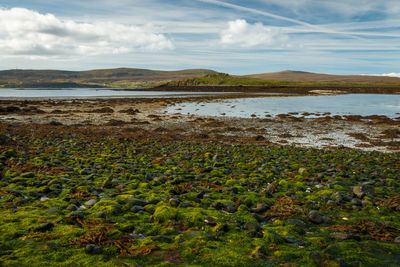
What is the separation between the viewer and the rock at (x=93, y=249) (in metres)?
4.61

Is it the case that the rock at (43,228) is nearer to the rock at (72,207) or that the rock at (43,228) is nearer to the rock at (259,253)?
the rock at (72,207)

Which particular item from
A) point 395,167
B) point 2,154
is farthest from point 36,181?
point 395,167

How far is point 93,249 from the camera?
182 inches

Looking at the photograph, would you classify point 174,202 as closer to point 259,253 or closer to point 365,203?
point 259,253

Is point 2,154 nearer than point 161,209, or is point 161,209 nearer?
point 161,209

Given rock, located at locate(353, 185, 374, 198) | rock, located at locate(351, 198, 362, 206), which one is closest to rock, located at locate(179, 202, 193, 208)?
rock, located at locate(351, 198, 362, 206)

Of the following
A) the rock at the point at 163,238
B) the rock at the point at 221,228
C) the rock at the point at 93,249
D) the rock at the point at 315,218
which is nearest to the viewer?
the rock at the point at 93,249

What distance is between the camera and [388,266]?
4590mm

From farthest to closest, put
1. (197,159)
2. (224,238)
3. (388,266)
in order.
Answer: (197,159)
(224,238)
(388,266)

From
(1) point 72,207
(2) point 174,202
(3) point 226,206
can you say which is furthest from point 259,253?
(1) point 72,207

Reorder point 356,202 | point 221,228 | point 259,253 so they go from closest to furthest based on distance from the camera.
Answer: point 259,253
point 221,228
point 356,202

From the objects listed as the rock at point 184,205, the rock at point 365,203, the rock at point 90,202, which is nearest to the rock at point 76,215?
the rock at point 90,202

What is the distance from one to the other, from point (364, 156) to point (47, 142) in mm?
18815

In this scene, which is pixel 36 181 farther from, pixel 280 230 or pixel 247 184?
pixel 280 230
